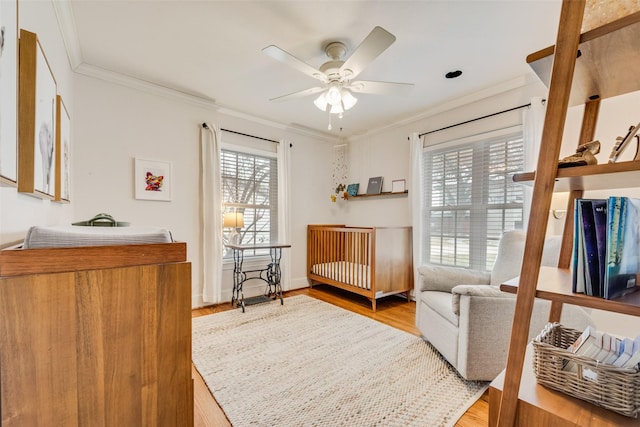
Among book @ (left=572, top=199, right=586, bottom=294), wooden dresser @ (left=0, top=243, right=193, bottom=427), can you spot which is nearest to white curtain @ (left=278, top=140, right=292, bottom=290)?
wooden dresser @ (left=0, top=243, right=193, bottom=427)

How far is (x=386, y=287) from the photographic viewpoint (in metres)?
3.24

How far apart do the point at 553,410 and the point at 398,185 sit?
324cm

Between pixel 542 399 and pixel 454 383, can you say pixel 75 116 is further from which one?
pixel 454 383

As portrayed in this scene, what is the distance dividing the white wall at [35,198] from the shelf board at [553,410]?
165 centimetres

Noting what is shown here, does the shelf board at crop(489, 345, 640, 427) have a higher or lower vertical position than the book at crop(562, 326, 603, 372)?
lower

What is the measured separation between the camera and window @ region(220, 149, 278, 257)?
11.5 feet

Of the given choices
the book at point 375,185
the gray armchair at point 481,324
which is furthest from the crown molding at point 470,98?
the gray armchair at point 481,324

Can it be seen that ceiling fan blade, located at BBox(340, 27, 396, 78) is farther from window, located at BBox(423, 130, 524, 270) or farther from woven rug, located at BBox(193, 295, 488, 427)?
woven rug, located at BBox(193, 295, 488, 427)

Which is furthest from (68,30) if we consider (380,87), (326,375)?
(326,375)

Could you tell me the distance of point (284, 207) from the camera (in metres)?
3.79

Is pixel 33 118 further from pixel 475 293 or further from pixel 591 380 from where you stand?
pixel 475 293

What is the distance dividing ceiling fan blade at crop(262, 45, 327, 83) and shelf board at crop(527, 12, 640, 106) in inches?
54.9

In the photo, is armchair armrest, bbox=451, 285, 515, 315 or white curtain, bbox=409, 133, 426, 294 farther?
white curtain, bbox=409, 133, 426, 294

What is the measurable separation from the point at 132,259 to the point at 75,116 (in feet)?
8.15
